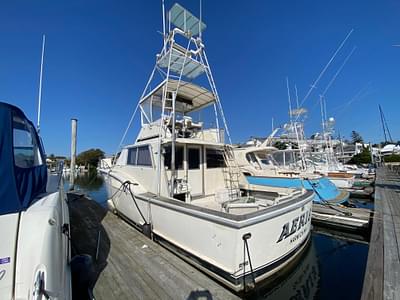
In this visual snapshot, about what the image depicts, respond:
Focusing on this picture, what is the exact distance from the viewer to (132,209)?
513cm

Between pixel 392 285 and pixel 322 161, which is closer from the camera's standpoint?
pixel 392 285

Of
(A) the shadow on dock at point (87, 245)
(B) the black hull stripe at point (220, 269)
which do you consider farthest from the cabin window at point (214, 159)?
(A) the shadow on dock at point (87, 245)

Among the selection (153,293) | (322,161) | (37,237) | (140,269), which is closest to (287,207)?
(153,293)

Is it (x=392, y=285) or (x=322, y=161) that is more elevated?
(x=322, y=161)

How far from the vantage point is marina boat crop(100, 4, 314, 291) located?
2.90 metres

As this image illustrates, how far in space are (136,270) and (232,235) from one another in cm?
172

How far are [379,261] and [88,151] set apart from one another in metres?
57.7

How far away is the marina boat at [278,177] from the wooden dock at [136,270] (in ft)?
16.4

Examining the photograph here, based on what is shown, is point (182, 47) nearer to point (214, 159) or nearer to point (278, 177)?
point (214, 159)

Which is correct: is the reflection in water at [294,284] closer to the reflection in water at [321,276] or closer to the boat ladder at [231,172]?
the reflection in water at [321,276]

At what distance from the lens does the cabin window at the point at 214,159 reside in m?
5.83

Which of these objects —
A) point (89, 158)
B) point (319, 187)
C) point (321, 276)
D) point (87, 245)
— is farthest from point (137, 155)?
point (89, 158)

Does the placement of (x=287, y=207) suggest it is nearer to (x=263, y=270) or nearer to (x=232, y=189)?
(x=263, y=270)

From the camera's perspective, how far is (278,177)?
29.4 feet
